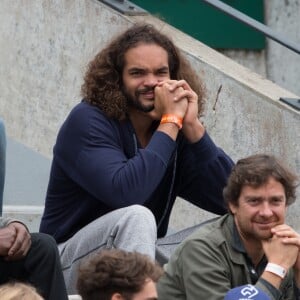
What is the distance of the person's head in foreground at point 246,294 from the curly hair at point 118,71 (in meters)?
1.39

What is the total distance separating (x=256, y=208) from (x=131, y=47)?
1.17 meters

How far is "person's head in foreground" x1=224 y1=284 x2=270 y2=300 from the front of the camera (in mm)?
4531

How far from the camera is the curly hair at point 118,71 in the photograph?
5.76m

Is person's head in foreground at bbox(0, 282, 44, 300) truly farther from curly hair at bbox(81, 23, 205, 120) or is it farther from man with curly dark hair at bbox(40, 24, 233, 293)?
curly hair at bbox(81, 23, 205, 120)

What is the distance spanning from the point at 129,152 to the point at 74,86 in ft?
4.92

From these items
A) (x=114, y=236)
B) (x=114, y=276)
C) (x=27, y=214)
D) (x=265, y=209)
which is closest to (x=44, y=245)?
(x=114, y=236)

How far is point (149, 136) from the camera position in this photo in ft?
19.3

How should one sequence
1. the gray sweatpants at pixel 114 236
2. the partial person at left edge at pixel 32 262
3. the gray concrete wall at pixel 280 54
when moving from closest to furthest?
the partial person at left edge at pixel 32 262 → the gray sweatpants at pixel 114 236 → the gray concrete wall at pixel 280 54

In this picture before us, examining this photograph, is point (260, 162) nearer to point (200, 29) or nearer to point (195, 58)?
point (195, 58)

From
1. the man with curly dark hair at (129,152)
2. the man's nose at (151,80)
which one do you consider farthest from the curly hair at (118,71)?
the man's nose at (151,80)

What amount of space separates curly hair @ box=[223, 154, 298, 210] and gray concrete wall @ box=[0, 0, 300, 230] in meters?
1.95

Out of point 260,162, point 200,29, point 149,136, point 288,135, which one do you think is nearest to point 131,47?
point 149,136

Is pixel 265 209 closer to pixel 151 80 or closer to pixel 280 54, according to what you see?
pixel 151 80

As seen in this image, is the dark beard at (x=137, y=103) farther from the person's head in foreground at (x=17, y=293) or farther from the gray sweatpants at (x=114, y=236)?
the person's head in foreground at (x=17, y=293)
